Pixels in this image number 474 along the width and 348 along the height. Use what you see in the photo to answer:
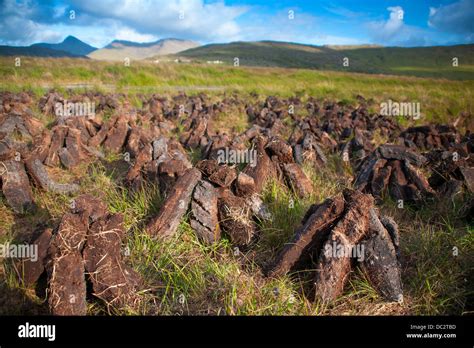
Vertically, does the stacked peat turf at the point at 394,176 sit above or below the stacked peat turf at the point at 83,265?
above

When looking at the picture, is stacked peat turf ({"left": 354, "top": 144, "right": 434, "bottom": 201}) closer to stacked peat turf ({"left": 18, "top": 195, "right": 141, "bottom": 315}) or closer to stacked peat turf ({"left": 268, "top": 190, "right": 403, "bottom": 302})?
stacked peat turf ({"left": 268, "top": 190, "right": 403, "bottom": 302})

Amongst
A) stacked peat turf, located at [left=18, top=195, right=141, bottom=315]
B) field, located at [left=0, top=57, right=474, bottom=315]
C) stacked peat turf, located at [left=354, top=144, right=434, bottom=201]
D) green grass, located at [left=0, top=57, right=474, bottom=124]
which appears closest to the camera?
stacked peat turf, located at [left=18, top=195, right=141, bottom=315]

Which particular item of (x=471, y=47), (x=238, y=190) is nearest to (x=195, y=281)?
(x=238, y=190)

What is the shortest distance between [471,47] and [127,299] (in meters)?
80.9

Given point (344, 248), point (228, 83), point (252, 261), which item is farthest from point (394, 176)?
point (228, 83)

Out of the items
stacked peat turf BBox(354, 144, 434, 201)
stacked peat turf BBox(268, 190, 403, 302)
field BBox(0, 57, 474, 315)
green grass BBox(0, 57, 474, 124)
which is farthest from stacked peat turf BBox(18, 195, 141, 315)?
green grass BBox(0, 57, 474, 124)

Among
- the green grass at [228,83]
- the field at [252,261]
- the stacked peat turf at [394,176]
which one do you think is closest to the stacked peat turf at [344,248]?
the field at [252,261]

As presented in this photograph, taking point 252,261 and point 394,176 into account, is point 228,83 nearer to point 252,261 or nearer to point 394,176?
point 394,176

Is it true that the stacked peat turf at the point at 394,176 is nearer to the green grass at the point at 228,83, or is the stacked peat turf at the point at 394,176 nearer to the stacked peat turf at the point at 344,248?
the stacked peat turf at the point at 344,248

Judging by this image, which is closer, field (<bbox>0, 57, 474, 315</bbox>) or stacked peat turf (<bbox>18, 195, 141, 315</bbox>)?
stacked peat turf (<bbox>18, 195, 141, 315</bbox>)

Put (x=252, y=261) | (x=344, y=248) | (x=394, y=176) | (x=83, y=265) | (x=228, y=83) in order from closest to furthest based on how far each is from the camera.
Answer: (x=83, y=265) → (x=344, y=248) → (x=252, y=261) → (x=394, y=176) → (x=228, y=83)

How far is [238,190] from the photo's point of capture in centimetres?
427

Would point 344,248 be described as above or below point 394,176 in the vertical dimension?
below
